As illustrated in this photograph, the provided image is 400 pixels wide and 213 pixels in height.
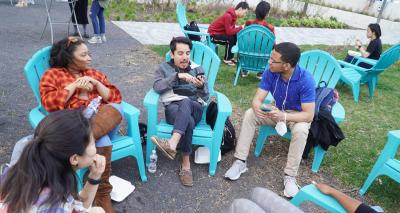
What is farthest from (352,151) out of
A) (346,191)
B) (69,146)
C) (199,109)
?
(69,146)

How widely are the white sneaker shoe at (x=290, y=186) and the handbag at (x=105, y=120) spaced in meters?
1.52

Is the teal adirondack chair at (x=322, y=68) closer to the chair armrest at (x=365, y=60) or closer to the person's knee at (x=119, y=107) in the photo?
the person's knee at (x=119, y=107)

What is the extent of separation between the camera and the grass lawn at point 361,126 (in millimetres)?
3027

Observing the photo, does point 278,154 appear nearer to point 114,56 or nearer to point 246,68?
point 246,68

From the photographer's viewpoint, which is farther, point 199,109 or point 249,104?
point 249,104

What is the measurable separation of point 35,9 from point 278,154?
7.67 metres

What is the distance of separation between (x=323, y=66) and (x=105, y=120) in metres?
2.59

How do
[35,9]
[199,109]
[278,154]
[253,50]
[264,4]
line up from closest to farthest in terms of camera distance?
[199,109] < [278,154] < [253,50] < [264,4] < [35,9]

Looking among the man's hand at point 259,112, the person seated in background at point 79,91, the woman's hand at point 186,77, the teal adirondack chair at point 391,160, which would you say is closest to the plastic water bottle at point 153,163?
the person seated in background at point 79,91

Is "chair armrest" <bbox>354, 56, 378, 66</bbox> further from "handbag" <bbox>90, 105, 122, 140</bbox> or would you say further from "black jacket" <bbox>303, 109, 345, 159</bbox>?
"handbag" <bbox>90, 105, 122, 140</bbox>

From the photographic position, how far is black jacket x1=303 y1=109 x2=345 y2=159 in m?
2.96

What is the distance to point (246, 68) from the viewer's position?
492 cm

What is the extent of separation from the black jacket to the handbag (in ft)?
5.65

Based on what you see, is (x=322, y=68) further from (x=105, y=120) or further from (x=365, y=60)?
(x=105, y=120)
